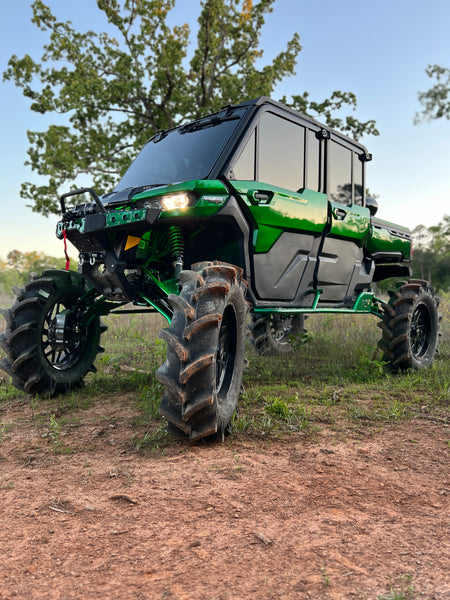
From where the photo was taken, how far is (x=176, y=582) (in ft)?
6.44

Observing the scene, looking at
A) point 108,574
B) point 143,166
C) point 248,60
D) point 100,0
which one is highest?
point 100,0

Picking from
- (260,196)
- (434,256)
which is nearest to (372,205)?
(260,196)

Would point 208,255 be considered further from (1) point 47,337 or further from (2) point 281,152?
(1) point 47,337

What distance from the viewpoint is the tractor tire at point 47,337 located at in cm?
478

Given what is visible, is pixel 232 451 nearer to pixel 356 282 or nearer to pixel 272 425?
pixel 272 425

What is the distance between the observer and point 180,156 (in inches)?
196

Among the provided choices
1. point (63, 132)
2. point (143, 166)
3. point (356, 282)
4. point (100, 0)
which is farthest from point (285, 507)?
point (100, 0)

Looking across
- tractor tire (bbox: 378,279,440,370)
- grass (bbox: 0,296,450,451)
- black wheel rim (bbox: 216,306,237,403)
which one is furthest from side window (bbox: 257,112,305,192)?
tractor tire (bbox: 378,279,440,370)

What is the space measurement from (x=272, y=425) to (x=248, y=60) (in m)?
21.3

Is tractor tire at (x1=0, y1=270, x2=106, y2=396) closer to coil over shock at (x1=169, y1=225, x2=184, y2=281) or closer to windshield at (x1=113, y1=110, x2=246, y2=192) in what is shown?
windshield at (x1=113, y1=110, x2=246, y2=192)

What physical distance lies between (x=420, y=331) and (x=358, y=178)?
2257mm

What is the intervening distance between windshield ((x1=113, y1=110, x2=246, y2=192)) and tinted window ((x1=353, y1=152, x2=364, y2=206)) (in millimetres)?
2209

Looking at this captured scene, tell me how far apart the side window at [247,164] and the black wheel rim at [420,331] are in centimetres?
345

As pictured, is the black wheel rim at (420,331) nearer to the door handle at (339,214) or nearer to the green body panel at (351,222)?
the green body panel at (351,222)
